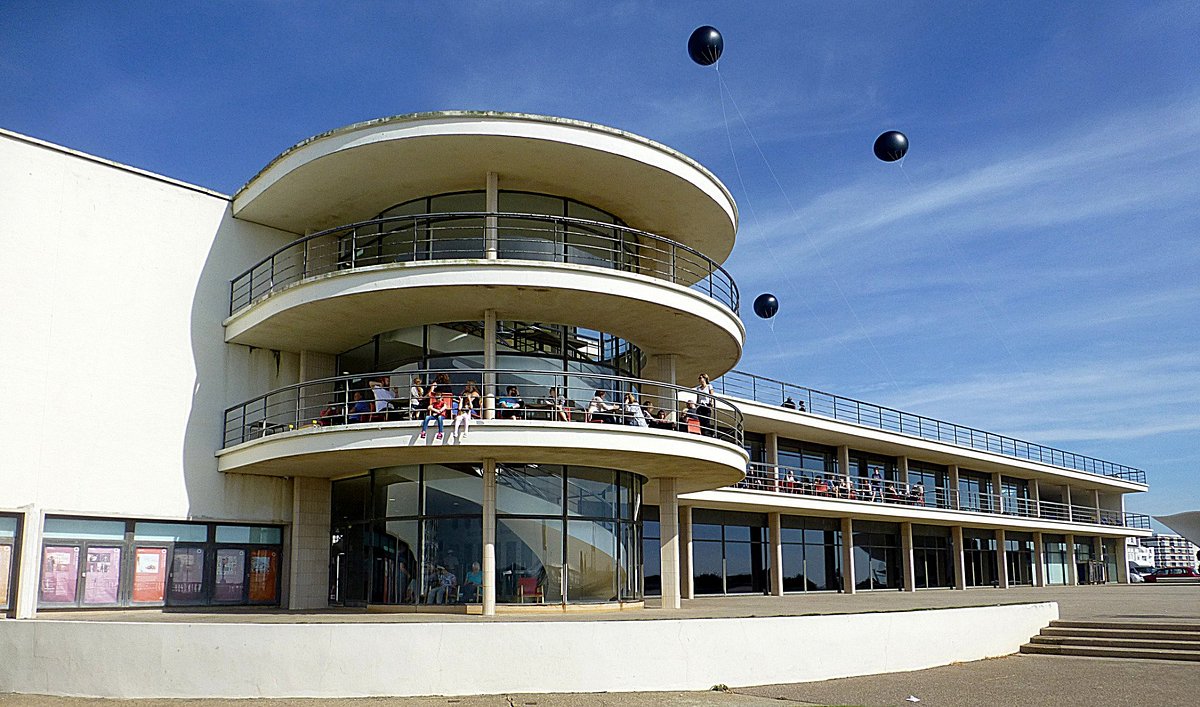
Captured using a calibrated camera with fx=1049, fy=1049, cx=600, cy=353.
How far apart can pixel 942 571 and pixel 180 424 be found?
3095 centimetres

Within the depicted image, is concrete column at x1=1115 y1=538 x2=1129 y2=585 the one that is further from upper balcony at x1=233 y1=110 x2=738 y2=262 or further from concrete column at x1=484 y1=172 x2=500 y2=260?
concrete column at x1=484 y1=172 x2=500 y2=260

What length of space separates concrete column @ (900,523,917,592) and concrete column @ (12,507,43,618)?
2887 cm

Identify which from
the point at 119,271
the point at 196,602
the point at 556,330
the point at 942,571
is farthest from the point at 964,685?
the point at 942,571

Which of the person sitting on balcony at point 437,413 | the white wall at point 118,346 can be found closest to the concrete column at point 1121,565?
the white wall at point 118,346

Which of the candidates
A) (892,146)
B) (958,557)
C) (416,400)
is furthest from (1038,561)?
(416,400)

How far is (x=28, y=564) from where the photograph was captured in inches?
736

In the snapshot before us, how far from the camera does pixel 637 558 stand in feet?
68.2

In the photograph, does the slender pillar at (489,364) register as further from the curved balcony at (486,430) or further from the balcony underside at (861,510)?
the balcony underside at (861,510)

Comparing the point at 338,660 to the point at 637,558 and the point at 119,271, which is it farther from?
the point at 119,271

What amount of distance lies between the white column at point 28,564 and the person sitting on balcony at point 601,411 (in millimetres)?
10158

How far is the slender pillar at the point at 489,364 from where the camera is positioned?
18469 millimetres

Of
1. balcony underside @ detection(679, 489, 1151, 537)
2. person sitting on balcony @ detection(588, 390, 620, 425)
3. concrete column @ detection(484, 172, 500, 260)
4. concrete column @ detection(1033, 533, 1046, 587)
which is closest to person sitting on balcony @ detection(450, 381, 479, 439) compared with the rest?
person sitting on balcony @ detection(588, 390, 620, 425)

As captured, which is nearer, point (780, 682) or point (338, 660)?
point (338, 660)

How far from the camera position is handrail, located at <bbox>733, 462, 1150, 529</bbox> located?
33094 mm
